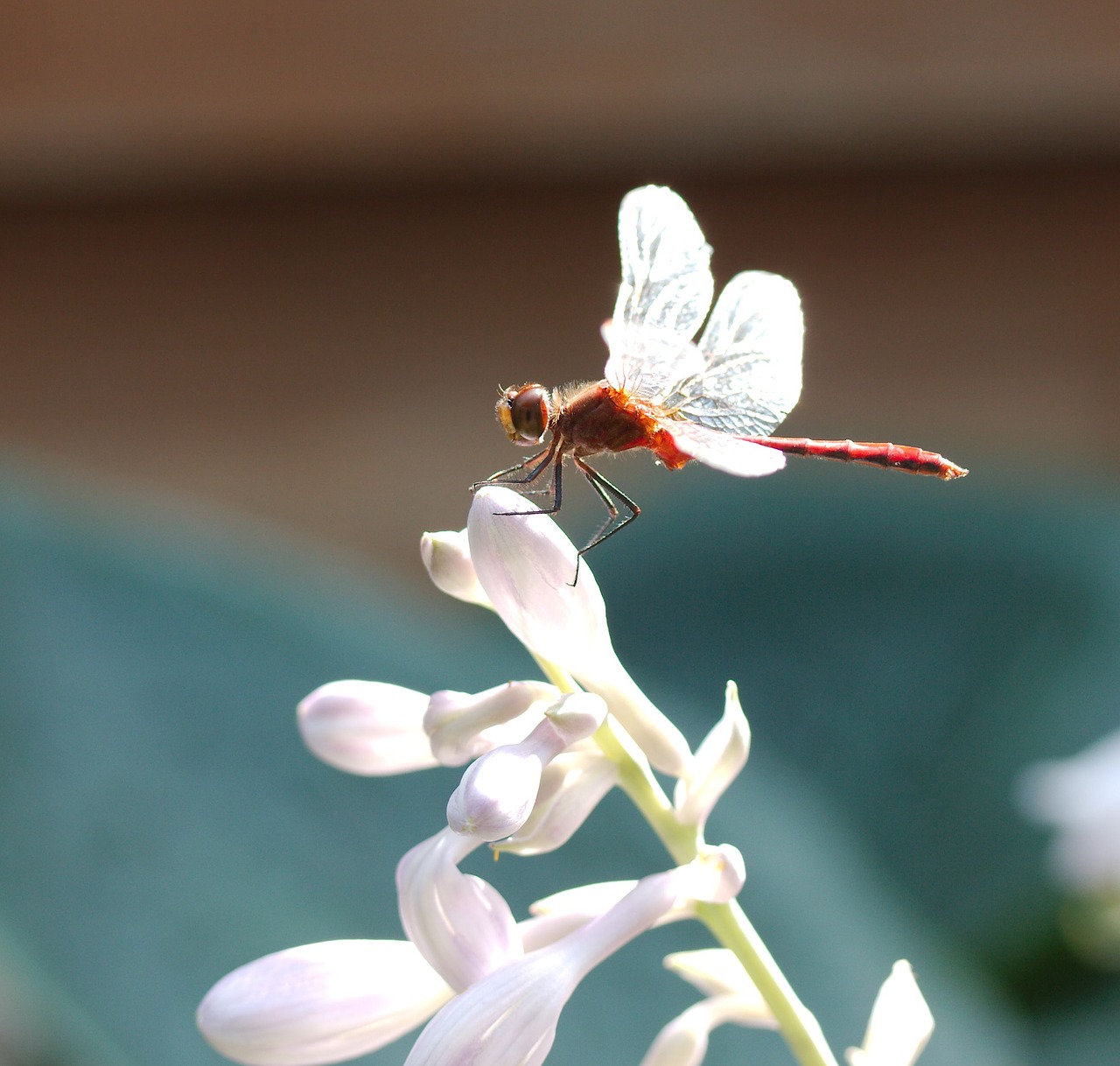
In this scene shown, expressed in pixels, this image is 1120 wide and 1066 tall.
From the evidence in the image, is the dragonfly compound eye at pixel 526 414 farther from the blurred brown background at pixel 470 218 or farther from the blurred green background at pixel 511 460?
the blurred brown background at pixel 470 218

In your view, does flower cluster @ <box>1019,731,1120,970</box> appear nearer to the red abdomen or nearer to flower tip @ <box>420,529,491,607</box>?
the red abdomen

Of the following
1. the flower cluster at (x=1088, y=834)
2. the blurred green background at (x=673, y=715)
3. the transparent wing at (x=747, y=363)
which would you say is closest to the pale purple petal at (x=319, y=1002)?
the transparent wing at (x=747, y=363)

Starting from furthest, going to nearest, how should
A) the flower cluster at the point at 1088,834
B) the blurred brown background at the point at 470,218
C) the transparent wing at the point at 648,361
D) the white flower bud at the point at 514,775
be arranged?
1. the blurred brown background at the point at 470,218
2. the flower cluster at the point at 1088,834
3. the transparent wing at the point at 648,361
4. the white flower bud at the point at 514,775

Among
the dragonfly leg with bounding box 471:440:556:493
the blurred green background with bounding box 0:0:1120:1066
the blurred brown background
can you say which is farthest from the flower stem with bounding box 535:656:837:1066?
the blurred brown background

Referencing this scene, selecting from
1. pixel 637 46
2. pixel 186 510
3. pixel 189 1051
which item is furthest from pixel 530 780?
pixel 637 46

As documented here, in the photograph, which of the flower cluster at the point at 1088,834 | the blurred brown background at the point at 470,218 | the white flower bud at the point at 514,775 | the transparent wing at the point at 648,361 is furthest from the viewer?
the blurred brown background at the point at 470,218

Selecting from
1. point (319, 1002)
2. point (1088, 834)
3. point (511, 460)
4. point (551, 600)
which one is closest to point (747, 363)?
point (551, 600)

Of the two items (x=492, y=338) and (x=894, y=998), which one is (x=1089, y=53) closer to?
(x=492, y=338)

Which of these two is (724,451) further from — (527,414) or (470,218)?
(470,218)
